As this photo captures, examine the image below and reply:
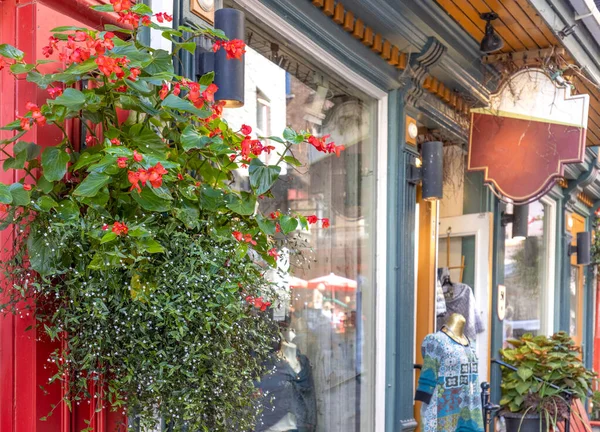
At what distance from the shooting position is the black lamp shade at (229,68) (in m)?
2.85

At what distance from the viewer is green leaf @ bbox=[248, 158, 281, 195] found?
Answer: 2375 mm

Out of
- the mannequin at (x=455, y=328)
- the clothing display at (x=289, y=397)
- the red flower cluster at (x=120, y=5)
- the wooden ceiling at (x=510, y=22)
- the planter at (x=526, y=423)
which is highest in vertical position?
the wooden ceiling at (x=510, y=22)

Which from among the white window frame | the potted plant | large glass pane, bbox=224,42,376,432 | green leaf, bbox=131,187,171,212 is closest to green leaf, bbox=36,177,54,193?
green leaf, bbox=131,187,171,212

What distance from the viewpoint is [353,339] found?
4910 millimetres

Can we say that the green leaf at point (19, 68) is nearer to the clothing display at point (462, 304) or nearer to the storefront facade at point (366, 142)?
the storefront facade at point (366, 142)

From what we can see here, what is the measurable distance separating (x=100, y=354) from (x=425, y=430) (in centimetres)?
312

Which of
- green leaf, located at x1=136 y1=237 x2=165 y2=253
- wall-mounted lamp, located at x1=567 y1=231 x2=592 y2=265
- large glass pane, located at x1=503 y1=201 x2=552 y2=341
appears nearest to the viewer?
green leaf, located at x1=136 y1=237 x2=165 y2=253

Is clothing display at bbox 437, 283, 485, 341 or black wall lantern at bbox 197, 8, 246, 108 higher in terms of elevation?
black wall lantern at bbox 197, 8, 246, 108

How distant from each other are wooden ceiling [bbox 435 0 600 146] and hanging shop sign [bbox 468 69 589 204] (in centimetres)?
23

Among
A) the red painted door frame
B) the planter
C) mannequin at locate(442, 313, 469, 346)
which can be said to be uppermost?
the red painted door frame

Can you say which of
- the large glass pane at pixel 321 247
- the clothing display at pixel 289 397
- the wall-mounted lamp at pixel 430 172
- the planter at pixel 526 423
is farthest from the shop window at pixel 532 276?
the clothing display at pixel 289 397

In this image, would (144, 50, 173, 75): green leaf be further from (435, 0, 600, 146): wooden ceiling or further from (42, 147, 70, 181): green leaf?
(435, 0, 600, 146): wooden ceiling

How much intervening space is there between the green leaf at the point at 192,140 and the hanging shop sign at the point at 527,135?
11.5ft

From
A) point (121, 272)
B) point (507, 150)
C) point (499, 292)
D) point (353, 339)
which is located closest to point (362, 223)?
point (353, 339)
